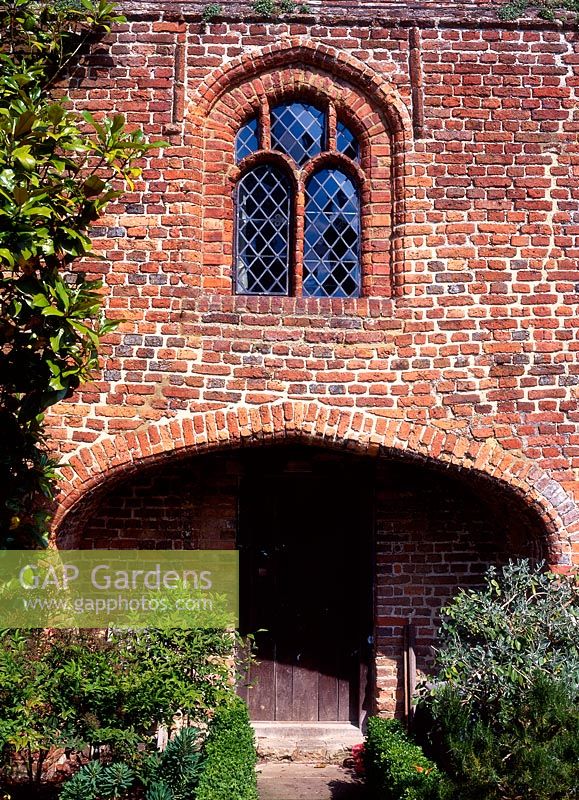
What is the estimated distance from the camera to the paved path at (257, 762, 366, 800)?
6376mm

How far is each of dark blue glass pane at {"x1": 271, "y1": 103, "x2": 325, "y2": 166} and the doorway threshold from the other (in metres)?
5.07

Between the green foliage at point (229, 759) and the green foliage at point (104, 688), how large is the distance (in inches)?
7.0

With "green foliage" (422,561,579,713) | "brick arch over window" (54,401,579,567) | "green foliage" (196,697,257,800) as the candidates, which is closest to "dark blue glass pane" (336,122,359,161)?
"brick arch over window" (54,401,579,567)

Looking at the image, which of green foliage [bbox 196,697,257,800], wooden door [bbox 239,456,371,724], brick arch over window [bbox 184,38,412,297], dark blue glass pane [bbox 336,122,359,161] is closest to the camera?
green foliage [bbox 196,697,257,800]

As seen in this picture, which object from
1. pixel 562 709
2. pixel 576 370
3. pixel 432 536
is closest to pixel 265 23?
pixel 576 370

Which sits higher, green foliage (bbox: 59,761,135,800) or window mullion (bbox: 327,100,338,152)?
window mullion (bbox: 327,100,338,152)

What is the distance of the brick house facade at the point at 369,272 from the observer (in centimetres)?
615

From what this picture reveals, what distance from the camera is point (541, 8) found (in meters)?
6.63

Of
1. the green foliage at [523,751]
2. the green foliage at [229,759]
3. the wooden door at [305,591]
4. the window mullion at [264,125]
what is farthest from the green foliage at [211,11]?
the green foliage at [523,751]

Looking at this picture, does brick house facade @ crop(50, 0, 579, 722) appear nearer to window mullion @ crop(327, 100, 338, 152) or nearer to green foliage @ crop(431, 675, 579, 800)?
window mullion @ crop(327, 100, 338, 152)

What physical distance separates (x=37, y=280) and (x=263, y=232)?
2383mm

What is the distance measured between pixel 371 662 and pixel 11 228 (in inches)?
195

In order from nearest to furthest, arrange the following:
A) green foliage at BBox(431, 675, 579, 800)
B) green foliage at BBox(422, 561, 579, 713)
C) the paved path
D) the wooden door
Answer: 1. green foliage at BBox(431, 675, 579, 800)
2. green foliage at BBox(422, 561, 579, 713)
3. the paved path
4. the wooden door

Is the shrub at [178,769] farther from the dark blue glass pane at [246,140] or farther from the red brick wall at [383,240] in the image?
the dark blue glass pane at [246,140]
